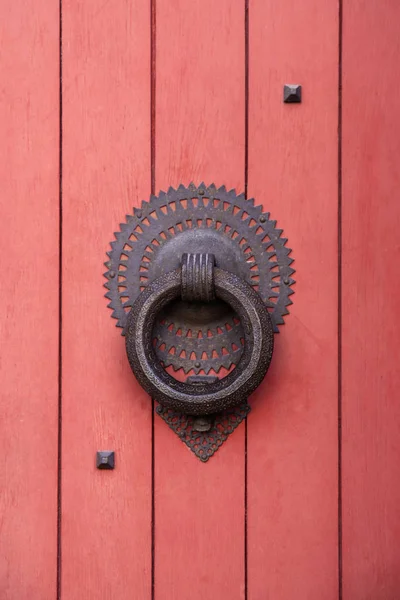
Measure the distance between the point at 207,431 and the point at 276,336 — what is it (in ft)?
0.46

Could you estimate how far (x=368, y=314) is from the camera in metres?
0.93

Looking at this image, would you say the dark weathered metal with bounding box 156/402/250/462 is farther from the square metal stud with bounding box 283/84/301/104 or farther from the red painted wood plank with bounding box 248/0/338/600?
the square metal stud with bounding box 283/84/301/104

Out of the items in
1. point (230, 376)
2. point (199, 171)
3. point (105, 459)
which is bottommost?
point (105, 459)

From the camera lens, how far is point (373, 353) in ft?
3.05

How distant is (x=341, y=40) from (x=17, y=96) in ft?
1.31

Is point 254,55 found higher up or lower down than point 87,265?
higher up

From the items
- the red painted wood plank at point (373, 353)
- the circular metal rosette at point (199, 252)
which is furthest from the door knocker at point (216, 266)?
the red painted wood plank at point (373, 353)

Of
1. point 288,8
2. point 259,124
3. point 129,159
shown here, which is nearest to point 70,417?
point 129,159

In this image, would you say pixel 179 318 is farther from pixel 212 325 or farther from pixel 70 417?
pixel 70 417

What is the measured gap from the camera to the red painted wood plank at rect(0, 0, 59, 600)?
943mm

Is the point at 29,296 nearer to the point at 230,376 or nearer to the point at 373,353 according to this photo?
the point at 230,376

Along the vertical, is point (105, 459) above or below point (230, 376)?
below

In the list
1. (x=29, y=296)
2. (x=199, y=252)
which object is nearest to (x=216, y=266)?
(x=199, y=252)

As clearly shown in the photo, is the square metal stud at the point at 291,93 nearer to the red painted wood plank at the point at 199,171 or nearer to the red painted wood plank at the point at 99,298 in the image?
the red painted wood plank at the point at 199,171
